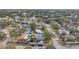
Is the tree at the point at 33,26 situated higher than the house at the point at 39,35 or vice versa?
the tree at the point at 33,26

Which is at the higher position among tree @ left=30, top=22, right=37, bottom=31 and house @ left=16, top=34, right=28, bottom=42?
tree @ left=30, top=22, right=37, bottom=31

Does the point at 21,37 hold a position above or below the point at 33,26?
below

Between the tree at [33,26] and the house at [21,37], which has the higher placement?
the tree at [33,26]

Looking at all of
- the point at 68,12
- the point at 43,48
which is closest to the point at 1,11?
the point at 43,48

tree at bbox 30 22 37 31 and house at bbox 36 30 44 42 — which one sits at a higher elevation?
tree at bbox 30 22 37 31

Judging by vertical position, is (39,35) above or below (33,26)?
below

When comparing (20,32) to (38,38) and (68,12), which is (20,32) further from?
(68,12)
